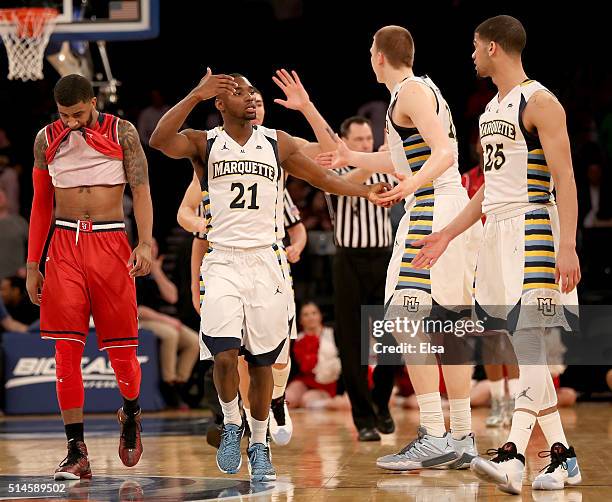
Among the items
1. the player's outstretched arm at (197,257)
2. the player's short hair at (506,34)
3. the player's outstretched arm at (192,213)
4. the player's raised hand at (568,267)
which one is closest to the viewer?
the player's raised hand at (568,267)

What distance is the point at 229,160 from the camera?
19.4 ft

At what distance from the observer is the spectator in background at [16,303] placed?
40.5 ft

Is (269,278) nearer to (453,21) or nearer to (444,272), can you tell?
(444,272)

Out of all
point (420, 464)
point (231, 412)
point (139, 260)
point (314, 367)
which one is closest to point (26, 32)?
point (314, 367)

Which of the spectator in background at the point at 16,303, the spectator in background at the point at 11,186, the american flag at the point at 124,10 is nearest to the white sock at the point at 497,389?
the american flag at the point at 124,10

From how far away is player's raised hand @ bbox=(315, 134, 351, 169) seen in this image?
251 inches

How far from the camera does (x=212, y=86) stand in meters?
5.72

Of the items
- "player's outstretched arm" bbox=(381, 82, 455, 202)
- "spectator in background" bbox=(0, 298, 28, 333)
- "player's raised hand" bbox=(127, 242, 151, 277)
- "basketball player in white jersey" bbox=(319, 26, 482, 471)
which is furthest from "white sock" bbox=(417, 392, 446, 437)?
"spectator in background" bbox=(0, 298, 28, 333)

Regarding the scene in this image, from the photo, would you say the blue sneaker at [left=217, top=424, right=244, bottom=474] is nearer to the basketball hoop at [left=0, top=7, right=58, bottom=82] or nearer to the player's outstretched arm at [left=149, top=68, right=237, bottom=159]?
the player's outstretched arm at [left=149, top=68, right=237, bottom=159]

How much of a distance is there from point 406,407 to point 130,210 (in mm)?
4657

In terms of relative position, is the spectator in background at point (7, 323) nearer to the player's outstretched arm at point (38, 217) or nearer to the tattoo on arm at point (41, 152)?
the player's outstretched arm at point (38, 217)

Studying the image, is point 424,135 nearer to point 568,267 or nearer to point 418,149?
point 418,149

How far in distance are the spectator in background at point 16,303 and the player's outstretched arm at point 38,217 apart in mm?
6253

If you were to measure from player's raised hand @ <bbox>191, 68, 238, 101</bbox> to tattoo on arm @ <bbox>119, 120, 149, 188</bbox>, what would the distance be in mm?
702
